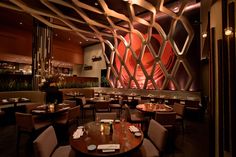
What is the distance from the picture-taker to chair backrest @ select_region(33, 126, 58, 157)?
1.65 metres

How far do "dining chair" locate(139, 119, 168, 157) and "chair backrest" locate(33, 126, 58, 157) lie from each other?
4.22ft

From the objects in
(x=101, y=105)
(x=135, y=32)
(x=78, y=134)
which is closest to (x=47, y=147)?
(x=78, y=134)

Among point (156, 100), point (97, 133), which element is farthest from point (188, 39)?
point (97, 133)

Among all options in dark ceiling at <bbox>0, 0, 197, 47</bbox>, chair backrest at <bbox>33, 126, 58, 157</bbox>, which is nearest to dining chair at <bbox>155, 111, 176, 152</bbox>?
chair backrest at <bbox>33, 126, 58, 157</bbox>

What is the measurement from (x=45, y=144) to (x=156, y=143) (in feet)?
5.16

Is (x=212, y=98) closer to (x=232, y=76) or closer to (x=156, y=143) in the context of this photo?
(x=232, y=76)

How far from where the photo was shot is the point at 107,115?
9.97 feet

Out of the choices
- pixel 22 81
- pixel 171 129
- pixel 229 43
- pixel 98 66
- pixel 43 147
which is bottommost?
pixel 171 129

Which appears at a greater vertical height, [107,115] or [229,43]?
[229,43]

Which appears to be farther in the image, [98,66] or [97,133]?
[98,66]

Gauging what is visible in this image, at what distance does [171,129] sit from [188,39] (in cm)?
498

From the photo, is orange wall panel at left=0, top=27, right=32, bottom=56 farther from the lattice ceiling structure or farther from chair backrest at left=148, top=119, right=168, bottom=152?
chair backrest at left=148, top=119, right=168, bottom=152

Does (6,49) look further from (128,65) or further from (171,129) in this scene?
(171,129)

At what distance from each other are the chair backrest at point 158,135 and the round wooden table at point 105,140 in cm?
30
